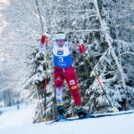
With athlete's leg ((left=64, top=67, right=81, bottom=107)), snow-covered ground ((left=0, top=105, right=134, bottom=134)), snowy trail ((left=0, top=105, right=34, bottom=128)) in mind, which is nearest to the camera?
snow-covered ground ((left=0, top=105, right=134, bottom=134))

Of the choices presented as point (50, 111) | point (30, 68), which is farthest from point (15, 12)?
point (50, 111)

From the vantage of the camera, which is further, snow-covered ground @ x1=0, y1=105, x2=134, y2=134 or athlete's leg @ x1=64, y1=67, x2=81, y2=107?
athlete's leg @ x1=64, y1=67, x2=81, y2=107

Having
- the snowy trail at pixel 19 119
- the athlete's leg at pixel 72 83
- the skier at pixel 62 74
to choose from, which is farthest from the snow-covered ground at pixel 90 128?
the snowy trail at pixel 19 119

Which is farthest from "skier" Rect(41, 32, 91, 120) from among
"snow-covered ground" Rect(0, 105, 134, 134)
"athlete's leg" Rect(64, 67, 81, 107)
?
"snow-covered ground" Rect(0, 105, 134, 134)

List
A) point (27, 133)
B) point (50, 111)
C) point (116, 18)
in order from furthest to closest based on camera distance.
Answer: point (50, 111), point (116, 18), point (27, 133)

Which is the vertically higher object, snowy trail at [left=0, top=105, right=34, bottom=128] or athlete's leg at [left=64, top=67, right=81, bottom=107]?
athlete's leg at [left=64, top=67, right=81, bottom=107]

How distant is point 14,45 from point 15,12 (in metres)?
1.93

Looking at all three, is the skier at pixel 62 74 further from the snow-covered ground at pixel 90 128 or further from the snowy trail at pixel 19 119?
the snowy trail at pixel 19 119

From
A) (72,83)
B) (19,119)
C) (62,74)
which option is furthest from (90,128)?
(19,119)

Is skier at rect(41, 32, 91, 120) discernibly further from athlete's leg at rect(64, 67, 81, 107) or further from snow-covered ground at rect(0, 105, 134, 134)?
snow-covered ground at rect(0, 105, 134, 134)

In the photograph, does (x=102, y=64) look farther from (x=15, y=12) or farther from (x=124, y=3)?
(x=15, y=12)

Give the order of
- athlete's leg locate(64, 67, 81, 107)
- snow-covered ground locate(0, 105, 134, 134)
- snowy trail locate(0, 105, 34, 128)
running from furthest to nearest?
snowy trail locate(0, 105, 34, 128) < athlete's leg locate(64, 67, 81, 107) < snow-covered ground locate(0, 105, 134, 134)

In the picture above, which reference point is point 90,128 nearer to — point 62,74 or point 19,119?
point 62,74

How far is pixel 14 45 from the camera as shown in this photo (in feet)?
62.2
